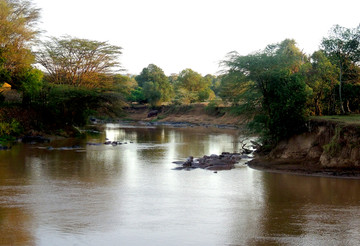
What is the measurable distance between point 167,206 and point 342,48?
16.1 m

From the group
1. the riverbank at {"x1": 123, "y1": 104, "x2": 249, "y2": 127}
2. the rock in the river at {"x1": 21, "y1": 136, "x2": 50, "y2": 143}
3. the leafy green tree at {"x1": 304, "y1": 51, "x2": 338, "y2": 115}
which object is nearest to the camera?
the leafy green tree at {"x1": 304, "y1": 51, "x2": 338, "y2": 115}

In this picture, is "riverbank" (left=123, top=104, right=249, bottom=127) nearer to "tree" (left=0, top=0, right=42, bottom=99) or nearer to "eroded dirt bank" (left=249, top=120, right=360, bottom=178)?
"tree" (left=0, top=0, right=42, bottom=99)

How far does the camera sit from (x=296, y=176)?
16.5 m

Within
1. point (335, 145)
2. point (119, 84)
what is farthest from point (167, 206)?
point (119, 84)

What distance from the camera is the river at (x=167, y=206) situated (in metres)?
9.04

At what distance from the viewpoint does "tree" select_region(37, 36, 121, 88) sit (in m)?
38.6

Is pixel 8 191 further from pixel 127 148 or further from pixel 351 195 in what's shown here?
pixel 127 148

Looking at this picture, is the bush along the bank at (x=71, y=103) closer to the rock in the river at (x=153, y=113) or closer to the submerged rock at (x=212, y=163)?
the submerged rock at (x=212, y=163)

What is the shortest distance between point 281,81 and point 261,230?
1109cm

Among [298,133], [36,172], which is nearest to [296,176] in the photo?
[298,133]

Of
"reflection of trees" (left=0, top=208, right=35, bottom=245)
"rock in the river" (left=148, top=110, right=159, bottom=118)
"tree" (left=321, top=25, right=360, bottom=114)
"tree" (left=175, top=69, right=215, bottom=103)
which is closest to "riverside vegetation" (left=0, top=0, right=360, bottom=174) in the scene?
"tree" (left=321, top=25, right=360, bottom=114)

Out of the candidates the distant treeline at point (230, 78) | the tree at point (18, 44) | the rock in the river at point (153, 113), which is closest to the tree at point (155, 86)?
the rock in the river at point (153, 113)

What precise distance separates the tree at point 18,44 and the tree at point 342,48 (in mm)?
21523

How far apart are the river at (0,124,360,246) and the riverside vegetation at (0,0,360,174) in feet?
10.8
